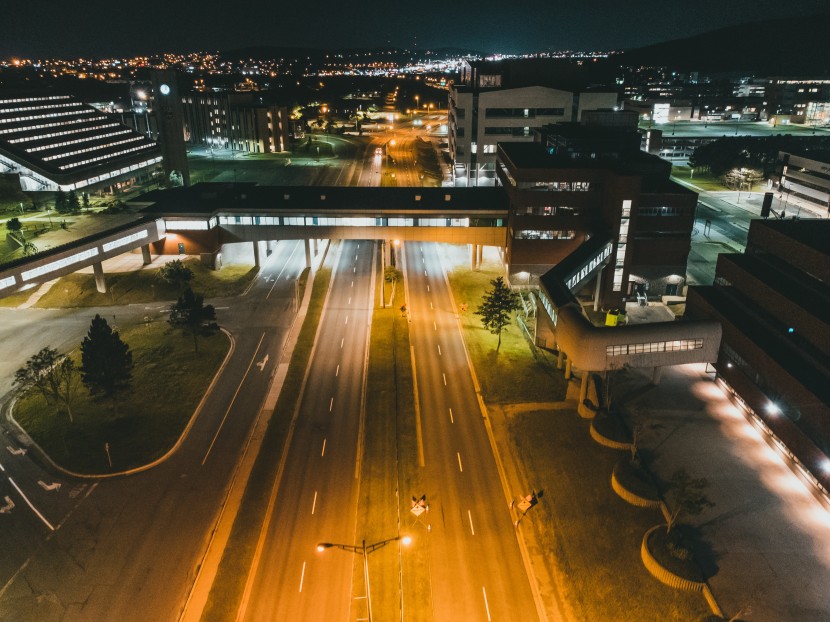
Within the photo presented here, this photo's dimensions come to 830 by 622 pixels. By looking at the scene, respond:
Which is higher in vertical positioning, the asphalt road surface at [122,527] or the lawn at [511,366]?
the lawn at [511,366]

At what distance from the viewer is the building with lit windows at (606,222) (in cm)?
6838

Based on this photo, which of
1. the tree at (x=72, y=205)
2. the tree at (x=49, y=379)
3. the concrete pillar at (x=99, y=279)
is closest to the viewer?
the tree at (x=49, y=379)

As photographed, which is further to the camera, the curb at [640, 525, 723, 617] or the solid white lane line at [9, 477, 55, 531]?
the solid white lane line at [9, 477, 55, 531]

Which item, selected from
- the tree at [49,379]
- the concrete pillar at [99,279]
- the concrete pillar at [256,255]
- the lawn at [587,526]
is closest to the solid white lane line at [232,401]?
the tree at [49,379]

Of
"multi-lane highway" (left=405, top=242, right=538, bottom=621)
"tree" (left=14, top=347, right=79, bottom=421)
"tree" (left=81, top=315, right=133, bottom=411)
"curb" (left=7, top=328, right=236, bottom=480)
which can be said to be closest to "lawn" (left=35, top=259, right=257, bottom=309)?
"tree" (left=14, top=347, right=79, bottom=421)

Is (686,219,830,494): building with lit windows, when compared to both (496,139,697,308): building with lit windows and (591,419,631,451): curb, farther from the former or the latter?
(496,139,697,308): building with lit windows

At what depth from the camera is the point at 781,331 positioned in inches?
1890

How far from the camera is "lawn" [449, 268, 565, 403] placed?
52.6 m

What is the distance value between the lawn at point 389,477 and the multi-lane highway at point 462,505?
126 centimetres

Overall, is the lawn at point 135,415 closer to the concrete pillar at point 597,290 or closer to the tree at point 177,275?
the tree at point 177,275

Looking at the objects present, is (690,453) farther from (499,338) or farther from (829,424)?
(499,338)

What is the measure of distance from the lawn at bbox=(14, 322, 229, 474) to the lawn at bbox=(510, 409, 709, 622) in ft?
103

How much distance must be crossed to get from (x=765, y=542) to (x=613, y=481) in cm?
1017

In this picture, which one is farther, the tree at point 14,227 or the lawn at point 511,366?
the tree at point 14,227
